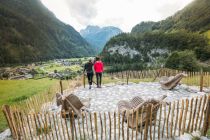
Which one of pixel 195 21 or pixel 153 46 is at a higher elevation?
pixel 195 21

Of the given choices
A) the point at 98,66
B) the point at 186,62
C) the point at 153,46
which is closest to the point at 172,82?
the point at 98,66

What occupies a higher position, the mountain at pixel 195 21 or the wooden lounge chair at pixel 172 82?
the mountain at pixel 195 21

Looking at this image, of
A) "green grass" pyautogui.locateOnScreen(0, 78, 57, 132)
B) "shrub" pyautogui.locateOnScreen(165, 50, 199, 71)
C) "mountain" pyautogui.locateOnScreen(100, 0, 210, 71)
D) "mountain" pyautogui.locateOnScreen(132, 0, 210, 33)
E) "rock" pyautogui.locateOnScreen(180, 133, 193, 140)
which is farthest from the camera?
"mountain" pyautogui.locateOnScreen(132, 0, 210, 33)

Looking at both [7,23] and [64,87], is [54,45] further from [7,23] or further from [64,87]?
[64,87]

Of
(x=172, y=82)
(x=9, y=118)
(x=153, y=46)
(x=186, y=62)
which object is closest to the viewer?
(x=9, y=118)

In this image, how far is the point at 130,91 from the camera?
12891 millimetres

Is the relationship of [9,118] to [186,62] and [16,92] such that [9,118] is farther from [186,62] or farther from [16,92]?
[186,62]

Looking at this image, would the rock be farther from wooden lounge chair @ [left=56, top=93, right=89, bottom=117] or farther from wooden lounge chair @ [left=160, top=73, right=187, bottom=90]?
wooden lounge chair @ [left=160, top=73, right=187, bottom=90]

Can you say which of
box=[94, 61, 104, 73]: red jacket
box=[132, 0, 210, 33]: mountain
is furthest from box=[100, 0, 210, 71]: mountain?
box=[94, 61, 104, 73]: red jacket

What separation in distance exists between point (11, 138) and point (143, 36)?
98958 mm

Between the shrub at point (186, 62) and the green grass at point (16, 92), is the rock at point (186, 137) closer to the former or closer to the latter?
the green grass at point (16, 92)

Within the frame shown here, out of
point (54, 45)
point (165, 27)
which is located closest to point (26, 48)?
point (54, 45)

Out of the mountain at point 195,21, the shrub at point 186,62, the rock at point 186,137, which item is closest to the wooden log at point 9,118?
the rock at point 186,137

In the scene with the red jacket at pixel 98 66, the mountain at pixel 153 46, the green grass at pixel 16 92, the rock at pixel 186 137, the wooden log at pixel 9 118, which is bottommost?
the green grass at pixel 16 92
